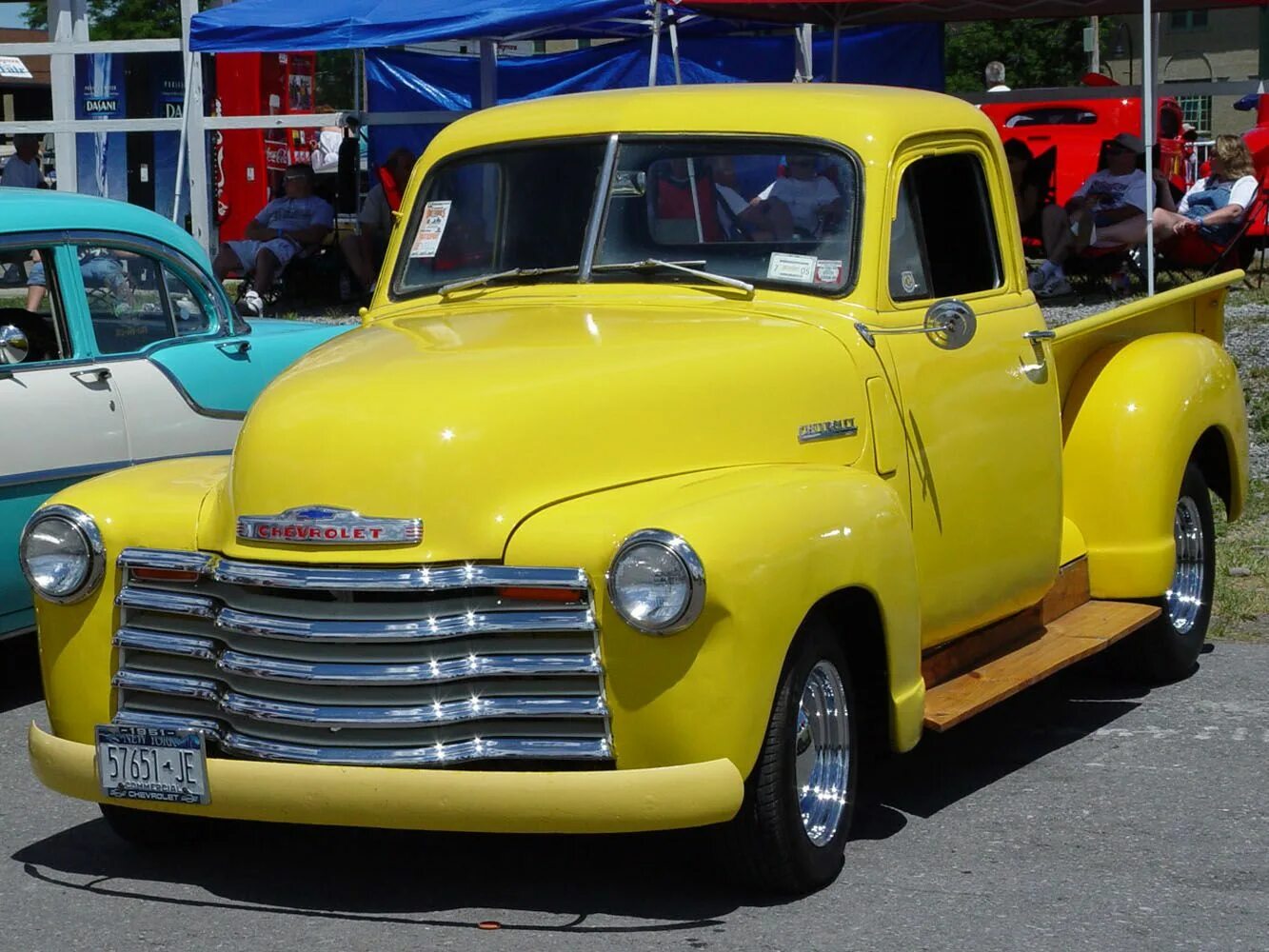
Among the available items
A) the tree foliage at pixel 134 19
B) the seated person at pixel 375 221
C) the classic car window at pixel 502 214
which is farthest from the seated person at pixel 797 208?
the tree foliage at pixel 134 19

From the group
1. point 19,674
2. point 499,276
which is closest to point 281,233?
point 19,674

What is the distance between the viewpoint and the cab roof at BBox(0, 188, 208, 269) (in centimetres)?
695

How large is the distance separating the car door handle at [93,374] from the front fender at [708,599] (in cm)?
309

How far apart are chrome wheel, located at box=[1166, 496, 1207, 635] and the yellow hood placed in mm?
2328

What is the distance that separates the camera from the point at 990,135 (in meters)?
6.21

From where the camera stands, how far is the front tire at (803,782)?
4.48m

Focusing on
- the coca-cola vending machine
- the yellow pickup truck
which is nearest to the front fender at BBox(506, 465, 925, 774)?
the yellow pickup truck

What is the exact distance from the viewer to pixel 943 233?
5.90m

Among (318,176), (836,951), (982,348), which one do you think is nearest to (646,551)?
(836,951)

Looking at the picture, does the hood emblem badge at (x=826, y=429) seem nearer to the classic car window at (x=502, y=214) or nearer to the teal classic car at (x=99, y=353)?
the classic car window at (x=502, y=214)

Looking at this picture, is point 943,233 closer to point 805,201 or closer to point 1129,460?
point 805,201

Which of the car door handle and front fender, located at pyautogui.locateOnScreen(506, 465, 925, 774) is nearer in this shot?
front fender, located at pyautogui.locateOnScreen(506, 465, 925, 774)

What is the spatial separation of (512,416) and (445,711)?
2.38 ft

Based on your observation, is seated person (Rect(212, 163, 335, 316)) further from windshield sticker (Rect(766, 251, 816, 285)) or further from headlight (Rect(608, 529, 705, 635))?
headlight (Rect(608, 529, 705, 635))
